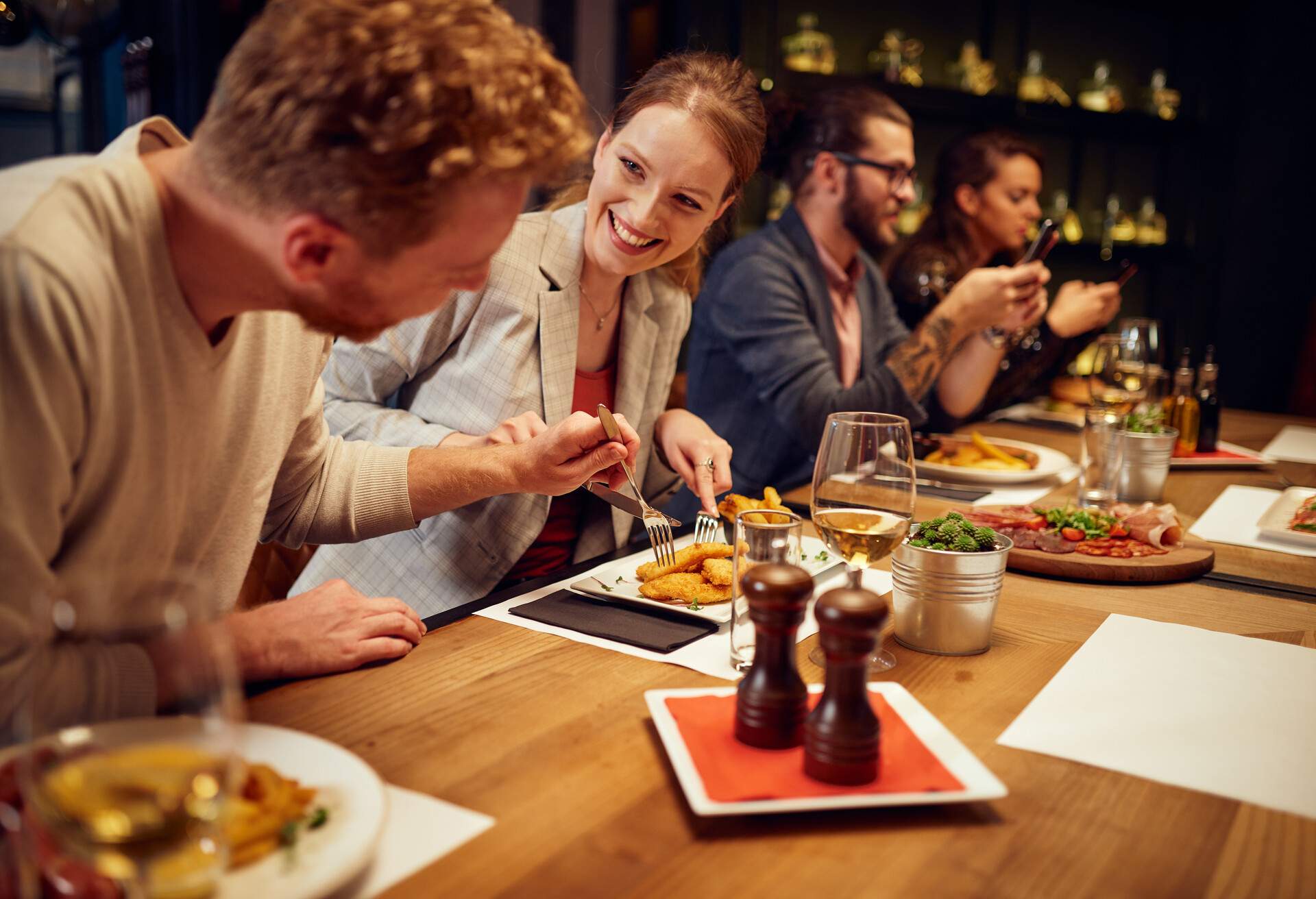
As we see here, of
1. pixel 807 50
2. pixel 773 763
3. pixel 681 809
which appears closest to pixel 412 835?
pixel 681 809

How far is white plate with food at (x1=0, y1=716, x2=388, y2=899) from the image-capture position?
0.67 m

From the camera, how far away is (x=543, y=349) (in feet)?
7.00

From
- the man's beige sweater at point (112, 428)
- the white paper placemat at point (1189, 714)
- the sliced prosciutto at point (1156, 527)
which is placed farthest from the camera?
the sliced prosciutto at point (1156, 527)

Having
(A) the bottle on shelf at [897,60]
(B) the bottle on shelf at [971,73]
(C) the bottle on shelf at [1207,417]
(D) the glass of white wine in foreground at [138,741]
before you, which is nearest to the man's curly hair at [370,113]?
(D) the glass of white wine in foreground at [138,741]

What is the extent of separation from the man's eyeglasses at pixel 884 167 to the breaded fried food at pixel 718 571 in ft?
6.21

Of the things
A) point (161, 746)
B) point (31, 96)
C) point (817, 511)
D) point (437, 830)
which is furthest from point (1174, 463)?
point (31, 96)

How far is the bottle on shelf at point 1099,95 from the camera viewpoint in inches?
227

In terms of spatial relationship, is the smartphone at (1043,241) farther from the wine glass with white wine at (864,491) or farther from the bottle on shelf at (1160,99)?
the bottle on shelf at (1160,99)

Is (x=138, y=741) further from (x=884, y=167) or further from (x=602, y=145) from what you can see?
(x=884, y=167)

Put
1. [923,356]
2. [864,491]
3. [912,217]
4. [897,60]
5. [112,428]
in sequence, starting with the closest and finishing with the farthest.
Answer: [112,428] < [864,491] < [923,356] < [897,60] < [912,217]

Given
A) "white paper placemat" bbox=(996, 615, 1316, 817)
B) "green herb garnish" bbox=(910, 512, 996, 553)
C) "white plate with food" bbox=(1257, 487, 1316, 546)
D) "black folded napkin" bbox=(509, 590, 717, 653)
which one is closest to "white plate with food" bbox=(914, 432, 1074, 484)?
"white plate with food" bbox=(1257, 487, 1316, 546)

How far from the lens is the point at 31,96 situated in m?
4.17

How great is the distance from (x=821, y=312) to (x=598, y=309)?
1.07 m

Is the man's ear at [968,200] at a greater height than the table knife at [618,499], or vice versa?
the man's ear at [968,200]
